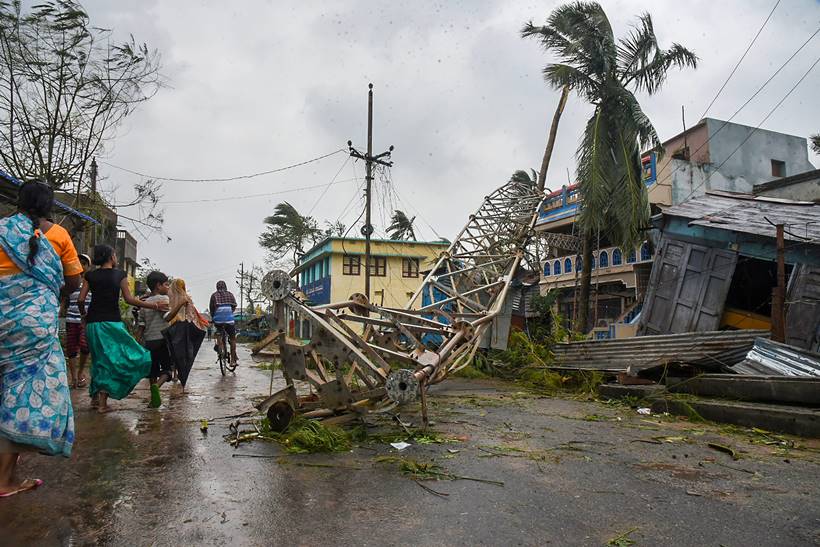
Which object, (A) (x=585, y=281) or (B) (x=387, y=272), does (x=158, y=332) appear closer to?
(A) (x=585, y=281)

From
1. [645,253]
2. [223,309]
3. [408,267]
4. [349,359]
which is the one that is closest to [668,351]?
[349,359]

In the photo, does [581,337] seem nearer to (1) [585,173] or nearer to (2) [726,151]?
(1) [585,173]

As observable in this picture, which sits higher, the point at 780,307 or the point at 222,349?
the point at 780,307

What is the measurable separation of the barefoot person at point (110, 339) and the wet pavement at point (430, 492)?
16.8 inches

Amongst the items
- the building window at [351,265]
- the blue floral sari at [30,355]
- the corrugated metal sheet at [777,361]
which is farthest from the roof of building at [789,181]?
the building window at [351,265]

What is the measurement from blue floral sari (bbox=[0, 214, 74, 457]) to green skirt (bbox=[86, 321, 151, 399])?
224cm

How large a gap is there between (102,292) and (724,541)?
591 cm

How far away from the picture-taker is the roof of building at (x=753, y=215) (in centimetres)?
876

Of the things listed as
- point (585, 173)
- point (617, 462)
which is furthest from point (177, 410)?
point (585, 173)

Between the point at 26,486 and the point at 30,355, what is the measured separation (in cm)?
80

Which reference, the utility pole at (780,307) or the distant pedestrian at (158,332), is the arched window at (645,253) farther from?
the distant pedestrian at (158,332)

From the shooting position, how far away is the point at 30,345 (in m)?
3.10

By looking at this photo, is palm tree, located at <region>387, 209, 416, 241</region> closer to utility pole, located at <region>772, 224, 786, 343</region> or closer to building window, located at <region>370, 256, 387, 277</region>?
building window, located at <region>370, 256, 387, 277</region>

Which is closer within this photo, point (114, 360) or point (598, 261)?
point (114, 360)
